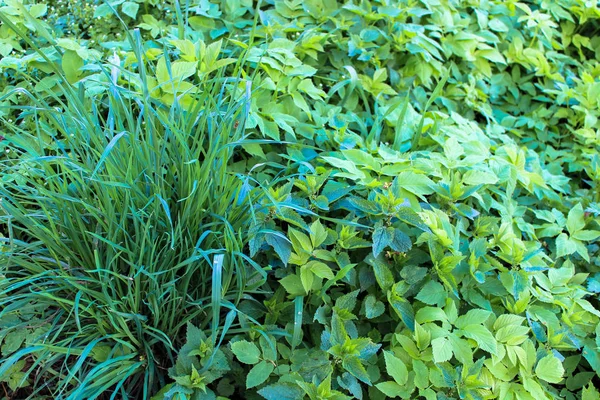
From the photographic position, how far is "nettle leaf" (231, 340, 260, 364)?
1.71 m

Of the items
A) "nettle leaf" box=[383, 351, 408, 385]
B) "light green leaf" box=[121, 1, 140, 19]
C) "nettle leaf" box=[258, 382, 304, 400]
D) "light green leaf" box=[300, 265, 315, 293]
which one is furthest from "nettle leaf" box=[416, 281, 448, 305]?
"light green leaf" box=[121, 1, 140, 19]

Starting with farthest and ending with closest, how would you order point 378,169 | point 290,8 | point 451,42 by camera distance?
point 451,42 < point 290,8 < point 378,169

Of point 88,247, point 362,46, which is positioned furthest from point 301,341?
point 362,46

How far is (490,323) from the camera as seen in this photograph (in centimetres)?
193

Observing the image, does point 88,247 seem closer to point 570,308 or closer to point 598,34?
point 570,308

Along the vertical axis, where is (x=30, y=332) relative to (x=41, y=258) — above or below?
below

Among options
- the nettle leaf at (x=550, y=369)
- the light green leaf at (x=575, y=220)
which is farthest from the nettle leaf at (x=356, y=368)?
the light green leaf at (x=575, y=220)

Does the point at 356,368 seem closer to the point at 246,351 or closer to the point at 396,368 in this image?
Answer: the point at 396,368

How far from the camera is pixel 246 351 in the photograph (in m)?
1.72

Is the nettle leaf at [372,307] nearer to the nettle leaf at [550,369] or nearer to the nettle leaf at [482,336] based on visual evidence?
the nettle leaf at [482,336]

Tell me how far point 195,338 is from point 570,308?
4.32 ft

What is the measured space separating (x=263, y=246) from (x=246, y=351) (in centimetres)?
38

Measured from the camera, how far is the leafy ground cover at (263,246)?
1.75 metres

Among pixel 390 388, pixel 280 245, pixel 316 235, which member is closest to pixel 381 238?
pixel 316 235
